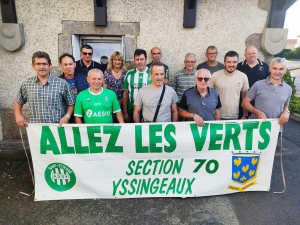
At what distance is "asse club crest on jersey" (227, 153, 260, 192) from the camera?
2.96 m

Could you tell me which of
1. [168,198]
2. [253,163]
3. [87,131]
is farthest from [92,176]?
[253,163]

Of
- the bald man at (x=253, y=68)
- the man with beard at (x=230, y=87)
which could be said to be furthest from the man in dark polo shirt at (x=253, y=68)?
the man with beard at (x=230, y=87)

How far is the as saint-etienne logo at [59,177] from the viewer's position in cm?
289

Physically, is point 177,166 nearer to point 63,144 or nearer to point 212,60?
point 63,144

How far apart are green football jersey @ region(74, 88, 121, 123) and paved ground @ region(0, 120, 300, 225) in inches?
42.6

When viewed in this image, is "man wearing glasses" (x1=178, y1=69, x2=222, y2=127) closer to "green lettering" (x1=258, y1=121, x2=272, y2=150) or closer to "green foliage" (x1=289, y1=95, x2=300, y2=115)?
"green lettering" (x1=258, y1=121, x2=272, y2=150)

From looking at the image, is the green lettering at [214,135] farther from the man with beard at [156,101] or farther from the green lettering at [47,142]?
the green lettering at [47,142]

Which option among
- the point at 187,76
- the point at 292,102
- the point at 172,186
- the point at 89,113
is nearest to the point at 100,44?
the point at 187,76

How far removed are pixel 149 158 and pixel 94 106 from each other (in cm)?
97

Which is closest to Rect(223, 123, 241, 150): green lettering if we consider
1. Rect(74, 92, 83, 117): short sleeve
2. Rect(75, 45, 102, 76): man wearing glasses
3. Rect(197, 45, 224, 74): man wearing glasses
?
Rect(197, 45, 224, 74): man wearing glasses

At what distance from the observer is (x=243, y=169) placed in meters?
2.98

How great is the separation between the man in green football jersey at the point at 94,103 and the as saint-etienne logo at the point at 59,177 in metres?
0.63

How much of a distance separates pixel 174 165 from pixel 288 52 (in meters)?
38.7

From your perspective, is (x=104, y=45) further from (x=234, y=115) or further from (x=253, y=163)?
(x=253, y=163)
